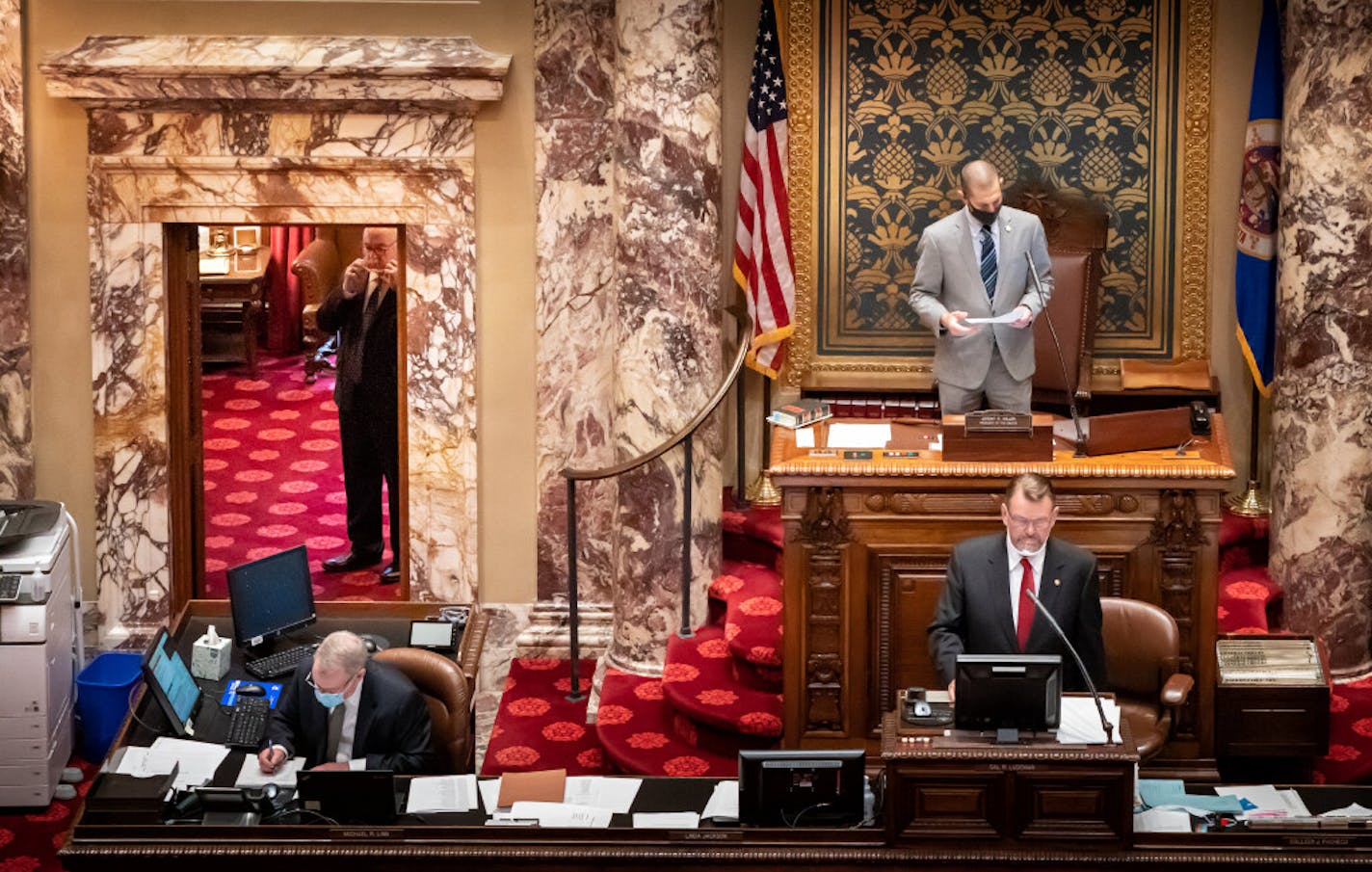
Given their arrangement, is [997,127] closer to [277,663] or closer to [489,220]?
[489,220]

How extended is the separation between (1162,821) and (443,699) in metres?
2.55

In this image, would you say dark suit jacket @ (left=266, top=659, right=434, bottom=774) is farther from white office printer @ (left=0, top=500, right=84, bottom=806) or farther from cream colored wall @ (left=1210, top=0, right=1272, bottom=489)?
cream colored wall @ (left=1210, top=0, right=1272, bottom=489)

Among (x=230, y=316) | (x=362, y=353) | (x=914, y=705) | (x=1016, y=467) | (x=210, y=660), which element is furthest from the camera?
(x=230, y=316)

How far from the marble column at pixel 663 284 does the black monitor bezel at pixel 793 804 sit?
10.2 feet

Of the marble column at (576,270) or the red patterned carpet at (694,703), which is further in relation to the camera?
the marble column at (576,270)

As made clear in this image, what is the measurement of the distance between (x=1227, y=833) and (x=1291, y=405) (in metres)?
3.49

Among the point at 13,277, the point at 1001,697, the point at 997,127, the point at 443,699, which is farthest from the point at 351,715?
the point at 997,127

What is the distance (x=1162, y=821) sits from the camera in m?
6.58

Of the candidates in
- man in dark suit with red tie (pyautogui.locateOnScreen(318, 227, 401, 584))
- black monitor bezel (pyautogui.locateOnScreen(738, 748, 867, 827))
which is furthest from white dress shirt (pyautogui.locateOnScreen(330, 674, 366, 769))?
man in dark suit with red tie (pyautogui.locateOnScreen(318, 227, 401, 584))

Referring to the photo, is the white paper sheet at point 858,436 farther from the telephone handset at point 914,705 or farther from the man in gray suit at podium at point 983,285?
the telephone handset at point 914,705

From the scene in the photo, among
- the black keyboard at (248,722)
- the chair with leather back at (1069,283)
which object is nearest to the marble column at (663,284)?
the chair with leather back at (1069,283)

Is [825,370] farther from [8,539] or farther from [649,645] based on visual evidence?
[8,539]

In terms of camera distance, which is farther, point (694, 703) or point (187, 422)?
point (187, 422)

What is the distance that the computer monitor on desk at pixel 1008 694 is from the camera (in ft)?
20.9
